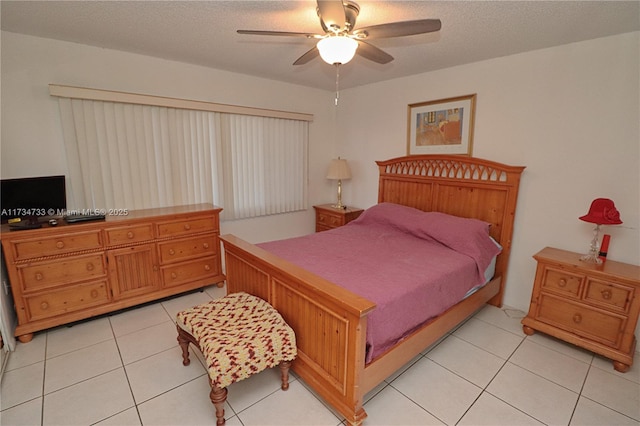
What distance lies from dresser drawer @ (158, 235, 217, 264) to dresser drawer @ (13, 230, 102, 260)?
0.52 metres

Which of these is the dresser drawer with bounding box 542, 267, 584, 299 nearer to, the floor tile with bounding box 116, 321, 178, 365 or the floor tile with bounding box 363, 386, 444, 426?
the floor tile with bounding box 363, 386, 444, 426

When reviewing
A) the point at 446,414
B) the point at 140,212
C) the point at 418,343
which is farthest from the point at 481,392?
the point at 140,212

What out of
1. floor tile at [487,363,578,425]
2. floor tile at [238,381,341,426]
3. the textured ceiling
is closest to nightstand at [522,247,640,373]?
floor tile at [487,363,578,425]

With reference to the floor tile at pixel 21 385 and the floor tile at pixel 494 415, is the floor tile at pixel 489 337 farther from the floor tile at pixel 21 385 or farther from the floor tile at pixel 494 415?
the floor tile at pixel 21 385

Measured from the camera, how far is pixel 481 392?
1.90 metres

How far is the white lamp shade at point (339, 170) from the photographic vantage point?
13.4ft

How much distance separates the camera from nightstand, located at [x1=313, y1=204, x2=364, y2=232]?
4016mm

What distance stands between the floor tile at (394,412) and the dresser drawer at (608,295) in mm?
1527

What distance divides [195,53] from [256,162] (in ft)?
4.52

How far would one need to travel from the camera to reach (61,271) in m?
2.42

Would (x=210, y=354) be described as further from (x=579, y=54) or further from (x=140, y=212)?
(x=579, y=54)

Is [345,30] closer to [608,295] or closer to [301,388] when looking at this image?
[301,388]

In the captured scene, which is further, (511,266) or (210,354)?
(511,266)

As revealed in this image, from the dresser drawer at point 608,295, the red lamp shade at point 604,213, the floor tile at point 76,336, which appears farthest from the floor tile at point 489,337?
the floor tile at point 76,336
